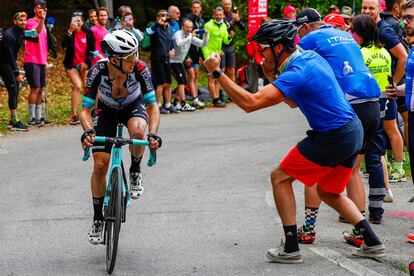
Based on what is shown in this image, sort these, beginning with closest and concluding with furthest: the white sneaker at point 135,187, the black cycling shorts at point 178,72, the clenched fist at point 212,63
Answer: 1. the clenched fist at point 212,63
2. the white sneaker at point 135,187
3. the black cycling shorts at point 178,72

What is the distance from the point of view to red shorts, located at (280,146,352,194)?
7008 millimetres

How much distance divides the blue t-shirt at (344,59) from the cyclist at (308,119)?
81 centimetres

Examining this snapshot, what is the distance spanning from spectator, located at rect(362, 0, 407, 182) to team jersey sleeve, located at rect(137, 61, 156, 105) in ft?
9.81

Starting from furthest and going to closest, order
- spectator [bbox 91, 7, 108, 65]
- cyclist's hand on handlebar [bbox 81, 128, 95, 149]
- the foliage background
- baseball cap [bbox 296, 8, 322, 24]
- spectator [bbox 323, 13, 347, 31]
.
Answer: the foliage background → spectator [bbox 91, 7, 108, 65] → spectator [bbox 323, 13, 347, 31] → baseball cap [bbox 296, 8, 322, 24] → cyclist's hand on handlebar [bbox 81, 128, 95, 149]

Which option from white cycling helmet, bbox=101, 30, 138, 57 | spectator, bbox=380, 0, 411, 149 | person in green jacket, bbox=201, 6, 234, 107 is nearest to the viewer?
white cycling helmet, bbox=101, 30, 138, 57

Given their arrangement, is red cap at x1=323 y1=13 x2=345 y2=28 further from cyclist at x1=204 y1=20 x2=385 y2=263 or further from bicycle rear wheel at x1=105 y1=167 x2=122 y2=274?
bicycle rear wheel at x1=105 y1=167 x2=122 y2=274

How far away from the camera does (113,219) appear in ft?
23.3

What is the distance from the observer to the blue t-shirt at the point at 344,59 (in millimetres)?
7805

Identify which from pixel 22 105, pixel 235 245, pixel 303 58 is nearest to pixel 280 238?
pixel 235 245

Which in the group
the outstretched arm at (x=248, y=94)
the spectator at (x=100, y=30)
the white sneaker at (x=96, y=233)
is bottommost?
the white sneaker at (x=96, y=233)

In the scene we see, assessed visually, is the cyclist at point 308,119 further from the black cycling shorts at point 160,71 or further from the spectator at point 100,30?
the black cycling shorts at point 160,71

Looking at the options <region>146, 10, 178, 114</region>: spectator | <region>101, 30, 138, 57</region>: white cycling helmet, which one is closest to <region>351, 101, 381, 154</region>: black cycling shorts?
<region>101, 30, 138, 57</region>: white cycling helmet

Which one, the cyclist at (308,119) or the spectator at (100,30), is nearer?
the cyclist at (308,119)

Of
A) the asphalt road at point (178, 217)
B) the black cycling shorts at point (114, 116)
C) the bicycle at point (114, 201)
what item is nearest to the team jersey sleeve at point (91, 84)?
the black cycling shorts at point (114, 116)
